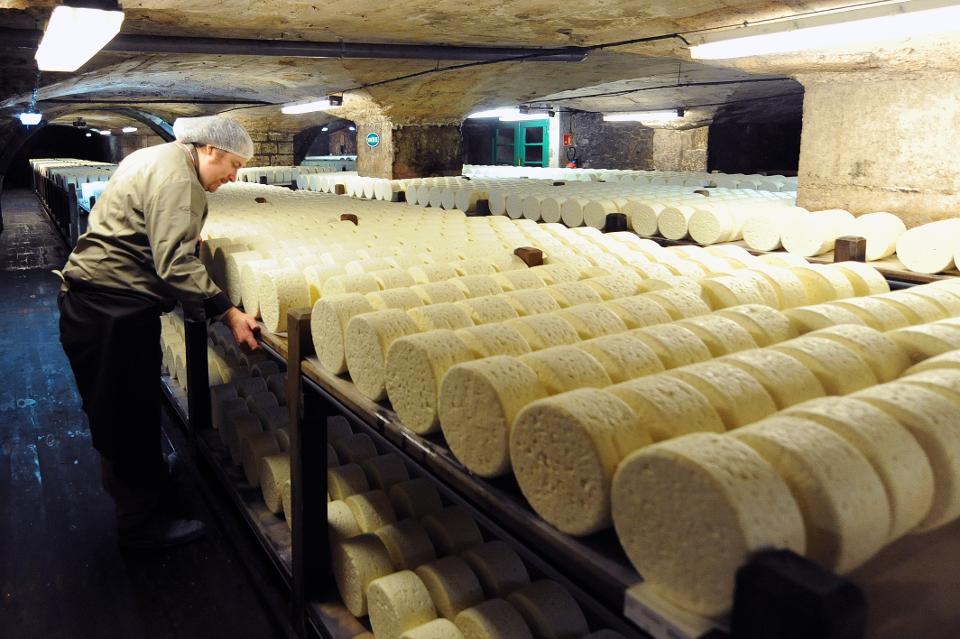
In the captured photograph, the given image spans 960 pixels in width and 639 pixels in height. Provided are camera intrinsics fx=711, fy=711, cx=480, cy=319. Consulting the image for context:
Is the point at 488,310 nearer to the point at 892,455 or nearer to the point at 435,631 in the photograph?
the point at 435,631

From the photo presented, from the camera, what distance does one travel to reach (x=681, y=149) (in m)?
14.1

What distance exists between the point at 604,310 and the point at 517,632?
950 millimetres

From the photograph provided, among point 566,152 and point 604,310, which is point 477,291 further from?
point 566,152

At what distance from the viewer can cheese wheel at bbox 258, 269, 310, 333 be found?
8.56ft

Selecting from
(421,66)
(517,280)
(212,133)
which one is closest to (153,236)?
(212,133)

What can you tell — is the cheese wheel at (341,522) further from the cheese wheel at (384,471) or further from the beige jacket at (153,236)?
the beige jacket at (153,236)

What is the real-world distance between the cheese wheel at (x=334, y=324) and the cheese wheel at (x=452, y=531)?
0.69 m

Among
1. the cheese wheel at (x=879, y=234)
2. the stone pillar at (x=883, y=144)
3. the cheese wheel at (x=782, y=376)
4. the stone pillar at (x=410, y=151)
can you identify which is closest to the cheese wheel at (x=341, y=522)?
the cheese wheel at (x=782, y=376)

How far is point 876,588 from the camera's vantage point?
123cm

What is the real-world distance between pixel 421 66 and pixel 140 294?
18.5 ft

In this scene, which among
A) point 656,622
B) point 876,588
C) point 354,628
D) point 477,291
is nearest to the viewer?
point 656,622

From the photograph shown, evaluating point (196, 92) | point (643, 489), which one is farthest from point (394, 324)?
point (196, 92)

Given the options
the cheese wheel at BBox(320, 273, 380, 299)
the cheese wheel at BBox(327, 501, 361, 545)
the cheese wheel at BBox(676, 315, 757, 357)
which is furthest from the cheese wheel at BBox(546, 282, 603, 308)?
the cheese wheel at BBox(327, 501, 361, 545)

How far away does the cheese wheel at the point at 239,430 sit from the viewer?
10.8ft
